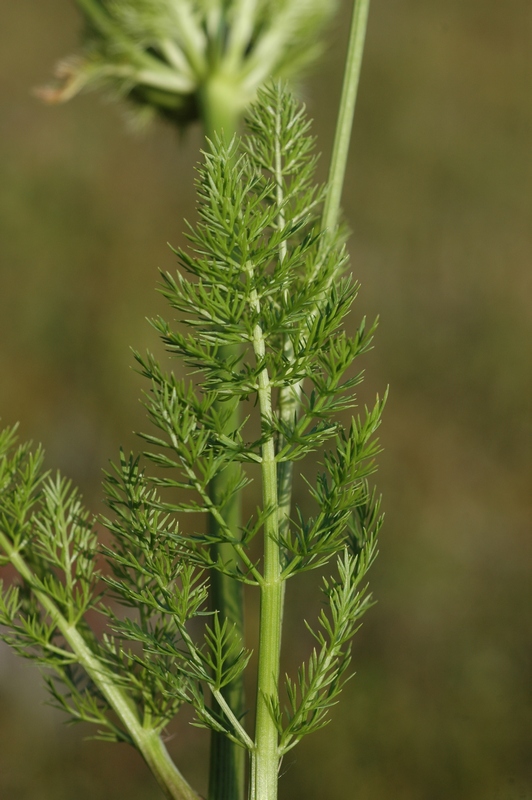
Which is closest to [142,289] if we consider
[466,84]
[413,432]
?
[413,432]

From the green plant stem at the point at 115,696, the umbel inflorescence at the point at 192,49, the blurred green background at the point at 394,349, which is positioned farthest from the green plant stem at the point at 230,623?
A: the blurred green background at the point at 394,349

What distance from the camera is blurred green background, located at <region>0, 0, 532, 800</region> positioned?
3.12 feet

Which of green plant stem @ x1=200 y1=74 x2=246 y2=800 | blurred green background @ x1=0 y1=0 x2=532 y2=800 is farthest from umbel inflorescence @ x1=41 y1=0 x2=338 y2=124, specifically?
blurred green background @ x1=0 y1=0 x2=532 y2=800

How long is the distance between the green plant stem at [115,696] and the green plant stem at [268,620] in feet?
0.15

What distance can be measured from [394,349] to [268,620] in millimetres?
1163

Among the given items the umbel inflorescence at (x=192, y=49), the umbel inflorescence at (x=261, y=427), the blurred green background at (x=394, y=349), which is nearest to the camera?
the umbel inflorescence at (x=261, y=427)

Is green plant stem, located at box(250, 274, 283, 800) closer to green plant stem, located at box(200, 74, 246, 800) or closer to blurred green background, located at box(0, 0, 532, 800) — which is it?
green plant stem, located at box(200, 74, 246, 800)

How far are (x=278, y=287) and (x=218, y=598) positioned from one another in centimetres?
11

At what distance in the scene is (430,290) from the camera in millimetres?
1341

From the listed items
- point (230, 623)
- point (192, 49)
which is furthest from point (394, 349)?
point (230, 623)

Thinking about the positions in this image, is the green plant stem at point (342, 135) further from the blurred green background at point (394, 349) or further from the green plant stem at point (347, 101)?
the blurred green background at point (394, 349)

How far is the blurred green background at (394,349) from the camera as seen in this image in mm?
950

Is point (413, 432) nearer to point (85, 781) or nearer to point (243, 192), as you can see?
point (85, 781)

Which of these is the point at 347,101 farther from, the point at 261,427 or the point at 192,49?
the point at 192,49
